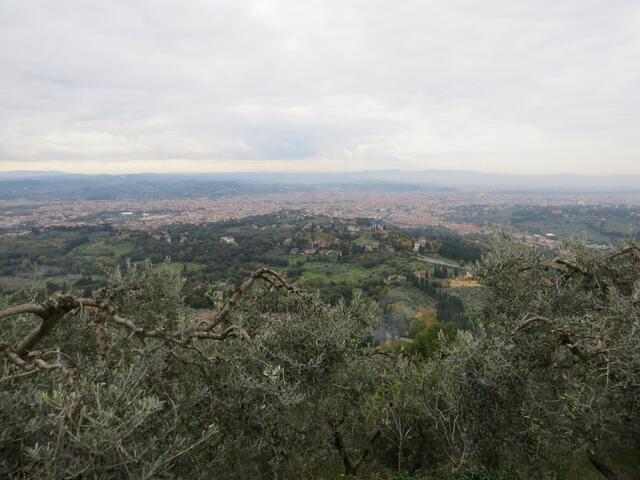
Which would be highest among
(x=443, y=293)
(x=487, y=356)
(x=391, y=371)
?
(x=487, y=356)


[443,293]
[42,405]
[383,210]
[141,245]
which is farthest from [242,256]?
[383,210]

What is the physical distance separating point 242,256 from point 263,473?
2148 inches

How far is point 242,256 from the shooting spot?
5866cm

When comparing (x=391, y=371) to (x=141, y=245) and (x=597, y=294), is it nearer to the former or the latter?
(x=597, y=294)

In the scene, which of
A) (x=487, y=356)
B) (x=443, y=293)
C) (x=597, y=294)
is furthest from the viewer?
(x=443, y=293)

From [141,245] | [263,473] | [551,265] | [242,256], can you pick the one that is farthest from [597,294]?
[141,245]

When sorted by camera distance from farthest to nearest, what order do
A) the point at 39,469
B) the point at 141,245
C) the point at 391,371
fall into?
the point at 141,245
the point at 391,371
the point at 39,469

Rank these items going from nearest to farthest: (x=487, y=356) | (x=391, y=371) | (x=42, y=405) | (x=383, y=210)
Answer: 1. (x=42, y=405)
2. (x=487, y=356)
3. (x=391, y=371)
4. (x=383, y=210)

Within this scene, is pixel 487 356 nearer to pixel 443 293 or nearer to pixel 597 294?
pixel 597 294

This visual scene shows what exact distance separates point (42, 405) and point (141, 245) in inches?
2687

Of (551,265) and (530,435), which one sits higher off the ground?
(551,265)

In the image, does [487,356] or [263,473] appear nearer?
[263,473]

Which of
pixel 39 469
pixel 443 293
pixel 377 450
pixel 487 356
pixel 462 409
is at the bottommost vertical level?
pixel 443 293

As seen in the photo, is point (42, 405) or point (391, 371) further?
point (391, 371)
